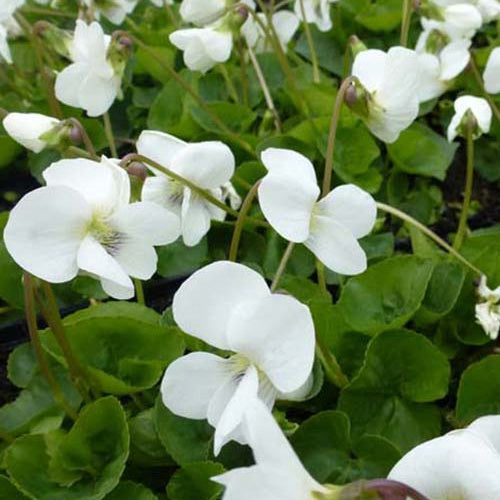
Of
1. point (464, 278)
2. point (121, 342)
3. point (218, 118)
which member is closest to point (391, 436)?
point (464, 278)

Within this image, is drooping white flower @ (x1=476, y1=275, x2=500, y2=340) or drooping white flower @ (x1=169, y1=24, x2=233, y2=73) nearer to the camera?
drooping white flower @ (x1=476, y1=275, x2=500, y2=340)

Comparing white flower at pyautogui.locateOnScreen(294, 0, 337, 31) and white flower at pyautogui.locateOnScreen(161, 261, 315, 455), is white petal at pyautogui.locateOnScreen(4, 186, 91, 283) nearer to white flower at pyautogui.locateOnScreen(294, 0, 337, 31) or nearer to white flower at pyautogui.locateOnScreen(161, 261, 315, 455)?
white flower at pyautogui.locateOnScreen(161, 261, 315, 455)

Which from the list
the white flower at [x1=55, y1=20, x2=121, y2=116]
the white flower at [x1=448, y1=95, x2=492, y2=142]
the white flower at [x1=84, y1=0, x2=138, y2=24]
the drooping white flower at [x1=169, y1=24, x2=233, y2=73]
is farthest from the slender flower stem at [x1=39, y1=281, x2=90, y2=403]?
the white flower at [x1=84, y1=0, x2=138, y2=24]

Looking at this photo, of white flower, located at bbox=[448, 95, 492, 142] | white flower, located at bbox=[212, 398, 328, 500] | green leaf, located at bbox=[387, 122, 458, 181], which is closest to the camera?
white flower, located at bbox=[212, 398, 328, 500]

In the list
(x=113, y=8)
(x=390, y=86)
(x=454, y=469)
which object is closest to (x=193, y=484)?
(x=454, y=469)

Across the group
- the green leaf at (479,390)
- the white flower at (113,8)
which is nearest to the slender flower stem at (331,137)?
the green leaf at (479,390)

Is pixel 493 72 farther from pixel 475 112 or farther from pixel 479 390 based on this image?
pixel 479 390

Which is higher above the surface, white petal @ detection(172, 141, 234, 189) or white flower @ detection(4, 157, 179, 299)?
white flower @ detection(4, 157, 179, 299)

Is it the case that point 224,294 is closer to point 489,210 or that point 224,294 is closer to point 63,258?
point 63,258
